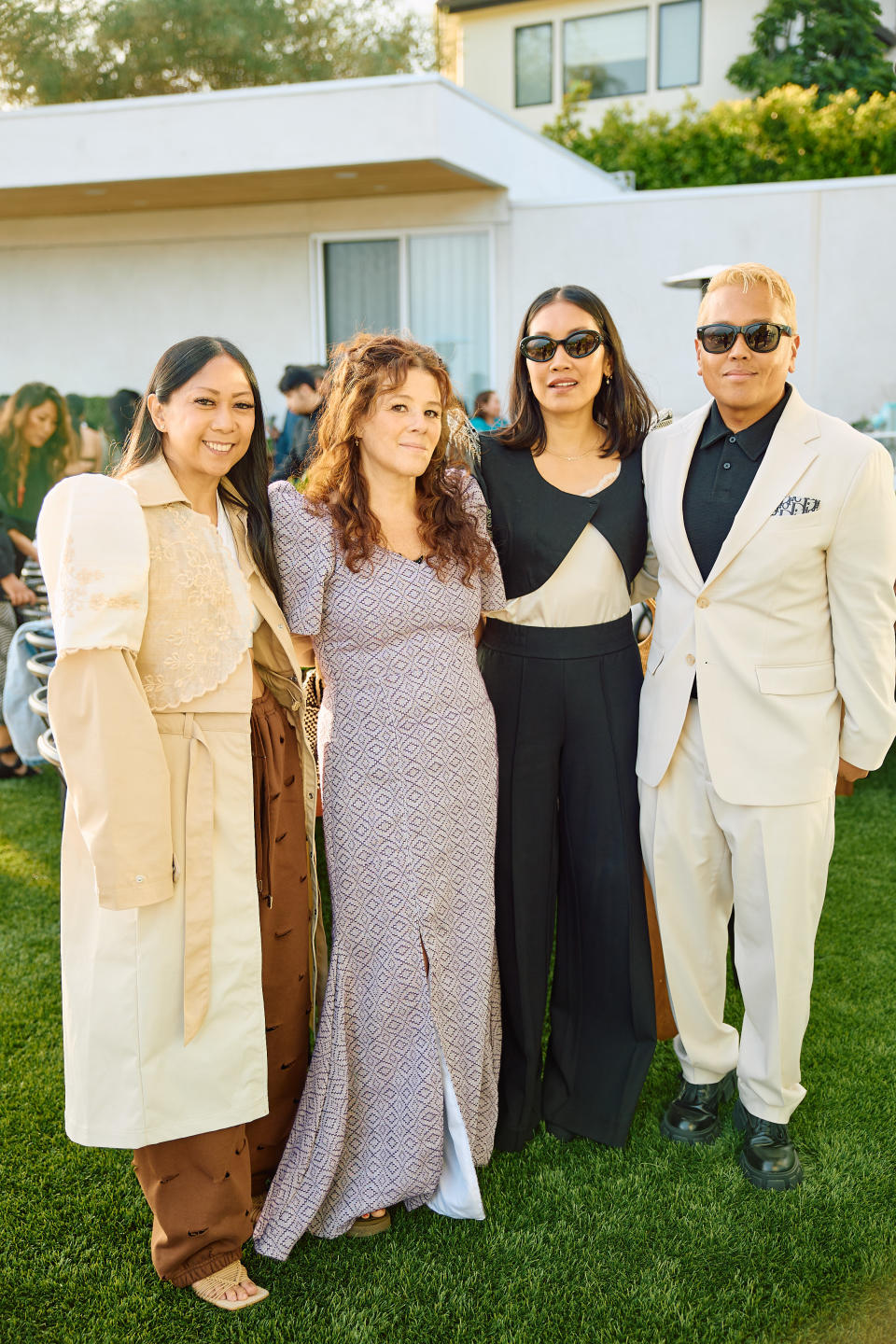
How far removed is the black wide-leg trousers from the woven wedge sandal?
78cm

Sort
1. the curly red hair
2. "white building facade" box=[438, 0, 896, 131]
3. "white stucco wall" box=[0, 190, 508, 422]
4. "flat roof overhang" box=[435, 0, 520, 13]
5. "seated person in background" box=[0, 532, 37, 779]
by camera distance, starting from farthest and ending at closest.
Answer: "flat roof overhang" box=[435, 0, 520, 13], "white building facade" box=[438, 0, 896, 131], "white stucco wall" box=[0, 190, 508, 422], "seated person in background" box=[0, 532, 37, 779], the curly red hair

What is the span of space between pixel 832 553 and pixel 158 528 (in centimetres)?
151

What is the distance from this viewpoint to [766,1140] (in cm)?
284

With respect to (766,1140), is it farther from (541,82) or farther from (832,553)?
(541,82)

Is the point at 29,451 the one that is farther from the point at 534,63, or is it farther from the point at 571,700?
the point at 534,63

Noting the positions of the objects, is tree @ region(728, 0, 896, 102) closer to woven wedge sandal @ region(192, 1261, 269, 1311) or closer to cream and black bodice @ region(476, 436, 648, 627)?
cream and black bodice @ region(476, 436, 648, 627)

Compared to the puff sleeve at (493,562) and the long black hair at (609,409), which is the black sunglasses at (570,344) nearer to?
the long black hair at (609,409)

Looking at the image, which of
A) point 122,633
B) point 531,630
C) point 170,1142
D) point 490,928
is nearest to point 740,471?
point 531,630

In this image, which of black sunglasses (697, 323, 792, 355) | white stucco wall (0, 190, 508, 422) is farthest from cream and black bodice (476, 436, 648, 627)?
white stucco wall (0, 190, 508, 422)

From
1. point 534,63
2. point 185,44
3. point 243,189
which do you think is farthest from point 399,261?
point 185,44

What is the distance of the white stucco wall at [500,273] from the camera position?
10.1m

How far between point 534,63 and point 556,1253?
93.1 ft

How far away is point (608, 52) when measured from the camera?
25.5m

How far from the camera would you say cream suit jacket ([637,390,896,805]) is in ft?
8.39
